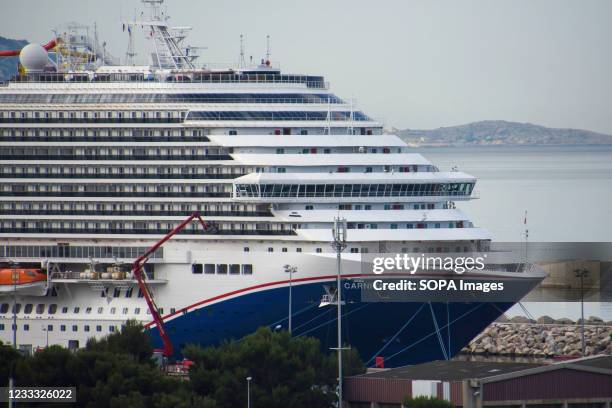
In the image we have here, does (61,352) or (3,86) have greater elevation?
(3,86)

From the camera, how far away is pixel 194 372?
6072 centimetres

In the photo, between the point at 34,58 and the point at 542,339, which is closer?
the point at 34,58

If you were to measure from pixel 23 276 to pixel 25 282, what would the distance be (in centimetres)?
26

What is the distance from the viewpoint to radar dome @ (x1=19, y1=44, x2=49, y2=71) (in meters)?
80.3

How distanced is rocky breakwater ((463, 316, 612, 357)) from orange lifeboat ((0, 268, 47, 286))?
2771 cm

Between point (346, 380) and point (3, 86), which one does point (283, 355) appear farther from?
point (3, 86)

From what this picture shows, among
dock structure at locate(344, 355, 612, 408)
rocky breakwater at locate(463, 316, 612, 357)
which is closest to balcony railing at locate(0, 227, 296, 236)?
dock structure at locate(344, 355, 612, 408)

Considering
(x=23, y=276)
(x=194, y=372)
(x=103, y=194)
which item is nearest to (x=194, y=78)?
(x=103, y=194)

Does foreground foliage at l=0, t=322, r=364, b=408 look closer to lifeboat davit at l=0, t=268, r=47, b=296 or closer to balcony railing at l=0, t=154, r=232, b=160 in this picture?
lifeboat davit at l=0, t=268, r=47, b=296

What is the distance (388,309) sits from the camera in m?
70.4

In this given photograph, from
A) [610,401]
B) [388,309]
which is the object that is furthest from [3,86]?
[610,401]

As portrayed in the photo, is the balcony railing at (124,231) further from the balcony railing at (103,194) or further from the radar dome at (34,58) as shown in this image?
the radar dome at (34,58)

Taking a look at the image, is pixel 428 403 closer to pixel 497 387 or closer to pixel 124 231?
pixel 497 387

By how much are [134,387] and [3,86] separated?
2657 centimetres
